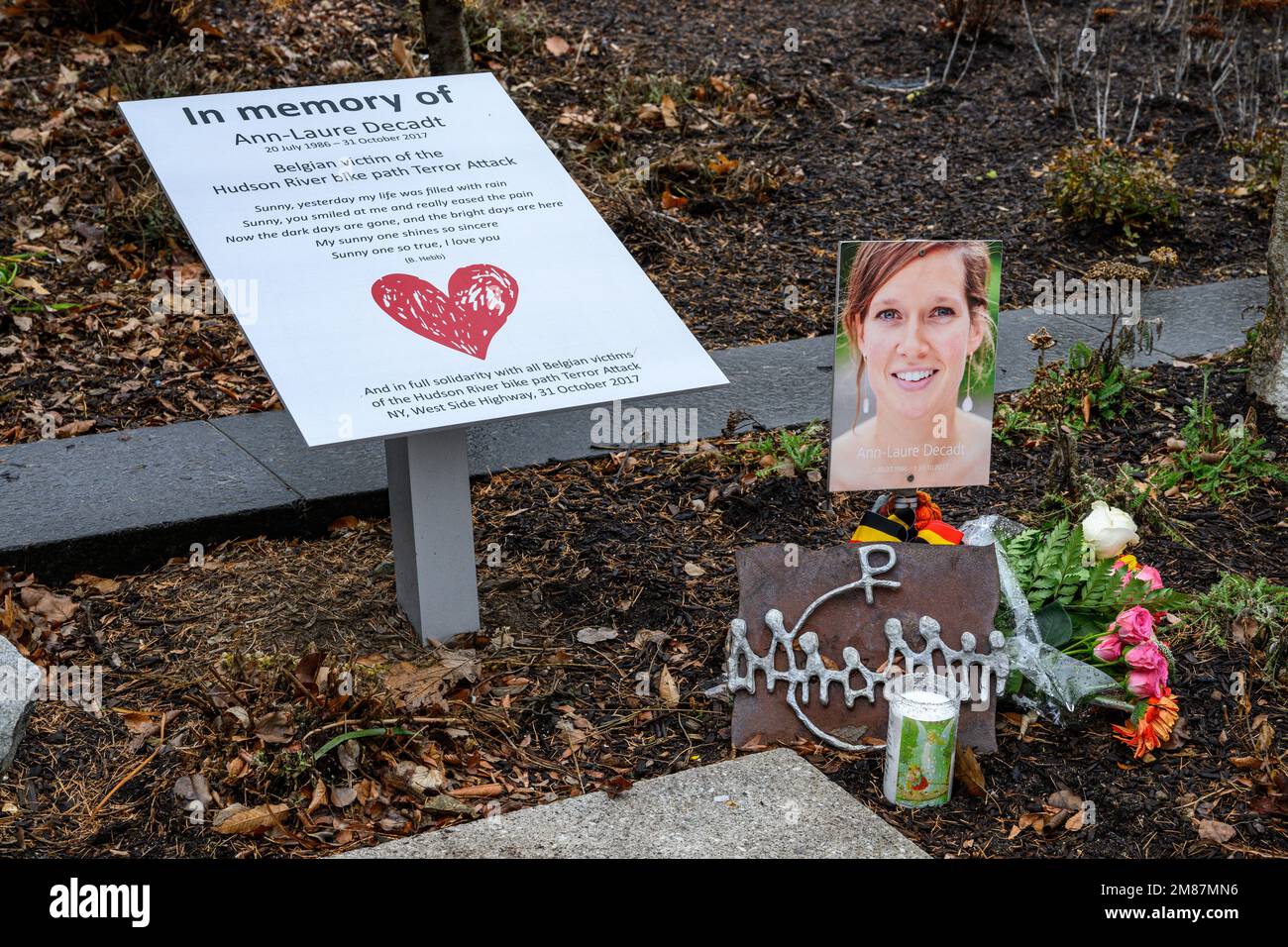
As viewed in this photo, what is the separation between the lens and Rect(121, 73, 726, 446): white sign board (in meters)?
2.96

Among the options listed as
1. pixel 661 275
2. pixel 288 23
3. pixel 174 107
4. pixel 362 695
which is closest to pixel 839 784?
pixel 362 695

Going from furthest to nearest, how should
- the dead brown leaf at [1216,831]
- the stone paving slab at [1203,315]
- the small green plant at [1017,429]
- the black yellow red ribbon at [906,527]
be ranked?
the stone paving slab at [1203,315] < the small green plant at [1017,429] < the black yellow red ribbon at [906,527] < the dead brown leaf at [1216,831]

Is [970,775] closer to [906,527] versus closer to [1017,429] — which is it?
[906,527]

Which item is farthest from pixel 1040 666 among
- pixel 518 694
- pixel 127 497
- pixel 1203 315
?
pixel 1203 315

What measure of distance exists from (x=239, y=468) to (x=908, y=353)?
2.25 meters

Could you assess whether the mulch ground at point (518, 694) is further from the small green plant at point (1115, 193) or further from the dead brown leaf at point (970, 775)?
the small green plant at point (1115, 193)

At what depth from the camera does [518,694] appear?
331 cm

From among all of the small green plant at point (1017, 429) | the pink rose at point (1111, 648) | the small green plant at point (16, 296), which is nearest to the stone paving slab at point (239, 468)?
the small green plant at point (1017, 429)

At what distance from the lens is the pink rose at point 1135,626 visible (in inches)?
119

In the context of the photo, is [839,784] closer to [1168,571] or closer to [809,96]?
[1168,571]

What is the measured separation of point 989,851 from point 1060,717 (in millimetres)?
479

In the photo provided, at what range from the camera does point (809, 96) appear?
305 inches

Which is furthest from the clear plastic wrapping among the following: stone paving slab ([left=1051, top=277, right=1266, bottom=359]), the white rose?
stone paving slab ([left=1051, top=277, right=1266, bottom=359])

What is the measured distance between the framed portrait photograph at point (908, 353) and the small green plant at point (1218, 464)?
1349 mm
